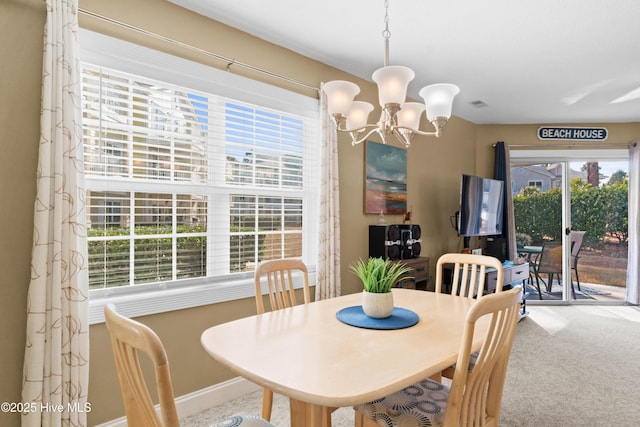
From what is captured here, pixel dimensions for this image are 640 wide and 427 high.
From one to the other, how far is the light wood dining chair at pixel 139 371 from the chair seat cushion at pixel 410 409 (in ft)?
2.83

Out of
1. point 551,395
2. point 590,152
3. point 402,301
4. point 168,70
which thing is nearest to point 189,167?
point 168,70

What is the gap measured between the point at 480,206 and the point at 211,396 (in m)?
3.66

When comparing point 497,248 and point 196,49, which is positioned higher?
point 196,49

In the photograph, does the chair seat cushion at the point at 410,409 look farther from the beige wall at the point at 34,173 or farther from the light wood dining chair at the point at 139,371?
the beige wall at the point at 34,173

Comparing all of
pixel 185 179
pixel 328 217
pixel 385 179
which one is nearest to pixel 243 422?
pixel 185 179

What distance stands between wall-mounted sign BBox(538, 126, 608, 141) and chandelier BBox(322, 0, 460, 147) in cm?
442

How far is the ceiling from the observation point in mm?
2465

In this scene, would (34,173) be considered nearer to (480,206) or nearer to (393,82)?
(393,82)

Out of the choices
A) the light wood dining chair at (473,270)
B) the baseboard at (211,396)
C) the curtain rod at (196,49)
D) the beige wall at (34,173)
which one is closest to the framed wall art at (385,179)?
the beige wall at (34,173)

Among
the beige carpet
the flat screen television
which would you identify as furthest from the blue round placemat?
the flat screen television

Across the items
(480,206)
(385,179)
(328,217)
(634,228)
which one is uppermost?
(385,179)

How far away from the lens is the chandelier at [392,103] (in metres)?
1.74

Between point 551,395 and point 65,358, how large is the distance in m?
3.07

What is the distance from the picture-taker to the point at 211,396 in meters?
2.55
